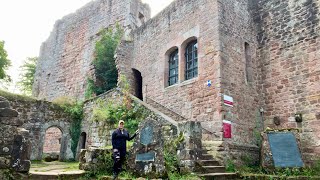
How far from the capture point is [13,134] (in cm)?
520

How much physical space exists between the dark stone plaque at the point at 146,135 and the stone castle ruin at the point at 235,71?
2665mm

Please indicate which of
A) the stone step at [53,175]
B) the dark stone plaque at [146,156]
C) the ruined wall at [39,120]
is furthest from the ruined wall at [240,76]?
the ruined wall at [39,120]

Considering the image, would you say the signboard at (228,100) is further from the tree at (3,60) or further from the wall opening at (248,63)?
the tree at (3,60)

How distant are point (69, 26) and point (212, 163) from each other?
1898cm

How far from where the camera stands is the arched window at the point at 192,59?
36.9 ft

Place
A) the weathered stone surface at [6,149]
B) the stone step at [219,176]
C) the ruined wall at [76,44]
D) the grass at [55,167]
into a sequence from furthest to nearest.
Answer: the ruined wall at [76,44]
the grass at [55,167]
the stone step at [219,176]
the weathered stone surface at [6,149]

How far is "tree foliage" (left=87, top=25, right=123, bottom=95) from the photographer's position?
53.7ft

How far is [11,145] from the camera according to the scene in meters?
5.12

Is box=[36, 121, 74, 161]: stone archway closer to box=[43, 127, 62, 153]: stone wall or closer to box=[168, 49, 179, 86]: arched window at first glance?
box=[43, 127, 62, 153]: stone wall

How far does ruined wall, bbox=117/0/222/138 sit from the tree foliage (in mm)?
1635

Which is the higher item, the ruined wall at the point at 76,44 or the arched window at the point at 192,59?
the ruined wall at the point at 76,44

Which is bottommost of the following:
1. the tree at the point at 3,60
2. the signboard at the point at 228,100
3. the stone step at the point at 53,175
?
the stone step at the point at 53,175

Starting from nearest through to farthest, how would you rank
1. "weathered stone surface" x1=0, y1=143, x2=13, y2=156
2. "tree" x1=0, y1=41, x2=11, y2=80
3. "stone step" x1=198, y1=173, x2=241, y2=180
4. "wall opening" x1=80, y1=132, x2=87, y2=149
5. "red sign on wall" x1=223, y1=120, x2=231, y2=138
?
"weathered stone surface" x1=0, y1=143, x2=13, y2=156 → "stone step" x1=198, y1=173, x2=241, y2=180 → "red sign on wall" x1=223, y1=120, x2=231, y2=138 → "wall opening" x1=80, y1=132, x2=87, y2=149 → "tree" x1=0, y1=41, x2=11, y2=80

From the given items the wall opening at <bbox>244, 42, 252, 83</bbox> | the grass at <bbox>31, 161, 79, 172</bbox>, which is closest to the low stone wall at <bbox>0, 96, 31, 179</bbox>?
the grass at <bbox>31, 161, 79, 172</bbox>
